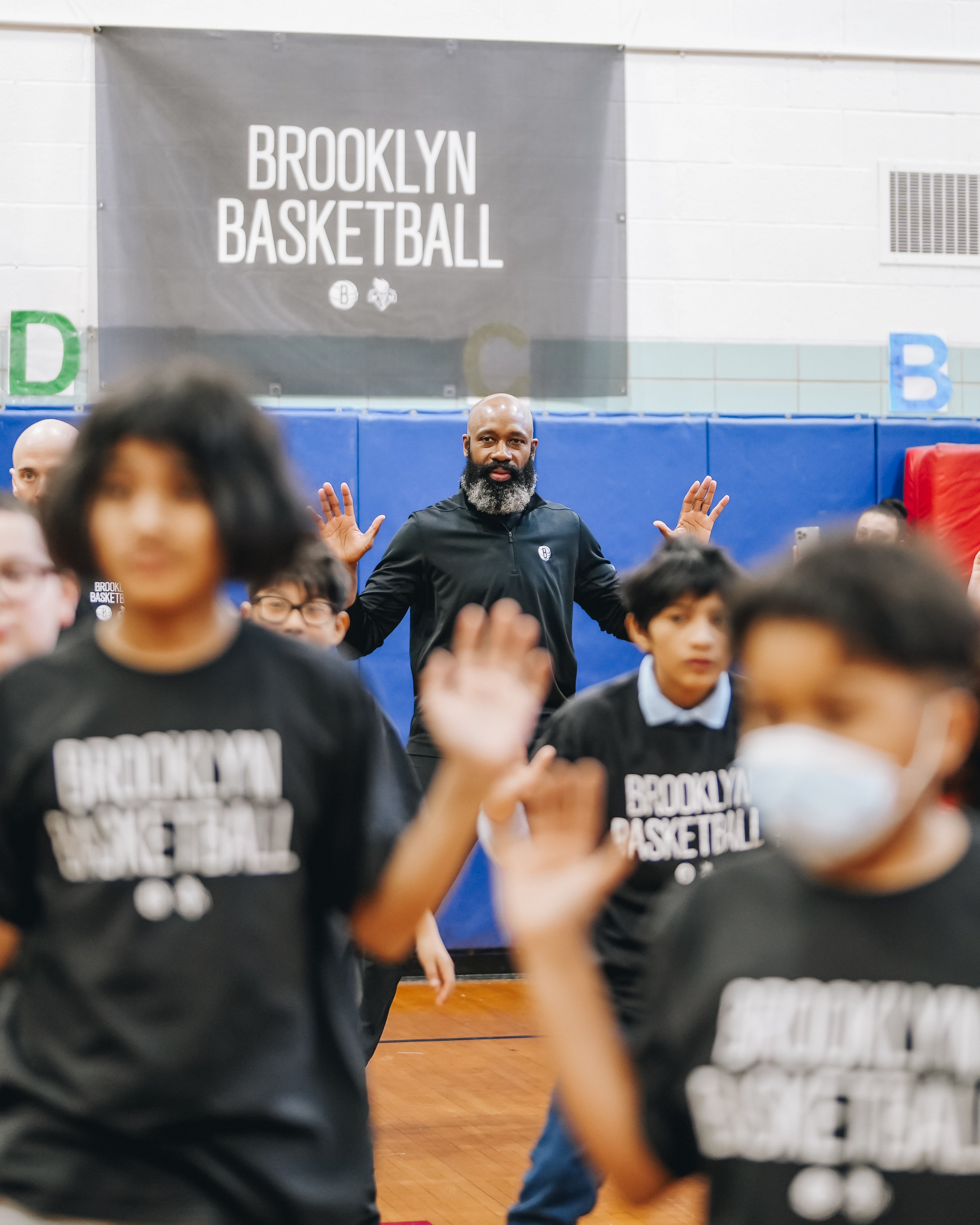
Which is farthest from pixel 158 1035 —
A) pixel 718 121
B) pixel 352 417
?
pixel 718 121

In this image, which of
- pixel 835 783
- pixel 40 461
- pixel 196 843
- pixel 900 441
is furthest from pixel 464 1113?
pixel 900 441

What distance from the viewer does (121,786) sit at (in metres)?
1.20

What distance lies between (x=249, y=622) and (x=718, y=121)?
18.7 ft

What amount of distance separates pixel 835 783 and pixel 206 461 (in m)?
0.60

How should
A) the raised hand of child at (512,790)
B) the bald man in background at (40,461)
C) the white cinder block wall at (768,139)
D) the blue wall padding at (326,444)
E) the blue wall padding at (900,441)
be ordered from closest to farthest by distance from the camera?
the raised hand of child at (512,790)
the bald man in background at (40,461)
the blue wall padding at (326,444)
the blue wall padding at (900,441)
the white cinder block wall at (768,139)

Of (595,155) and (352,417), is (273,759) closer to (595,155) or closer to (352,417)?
(352,417)

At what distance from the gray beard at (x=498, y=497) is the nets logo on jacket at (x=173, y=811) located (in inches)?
130

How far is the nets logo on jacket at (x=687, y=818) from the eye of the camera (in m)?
2.34

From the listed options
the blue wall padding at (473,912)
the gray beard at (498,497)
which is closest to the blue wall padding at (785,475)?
the gray beard at (498,497)

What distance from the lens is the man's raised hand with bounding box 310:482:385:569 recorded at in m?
4.18

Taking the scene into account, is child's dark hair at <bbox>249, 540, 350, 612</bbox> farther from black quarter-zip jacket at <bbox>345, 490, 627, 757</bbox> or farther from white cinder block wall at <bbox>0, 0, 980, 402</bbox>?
white cinder block wall at <bbox>0, 0, 980, 402</bbox>

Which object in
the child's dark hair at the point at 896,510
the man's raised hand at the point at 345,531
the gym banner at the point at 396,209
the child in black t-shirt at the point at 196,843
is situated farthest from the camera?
the gym banner at the point at 396,209

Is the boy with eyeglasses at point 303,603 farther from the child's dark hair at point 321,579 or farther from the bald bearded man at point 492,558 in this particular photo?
the bald bearded man at point 492,558

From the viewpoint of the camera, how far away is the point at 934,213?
6445mm
